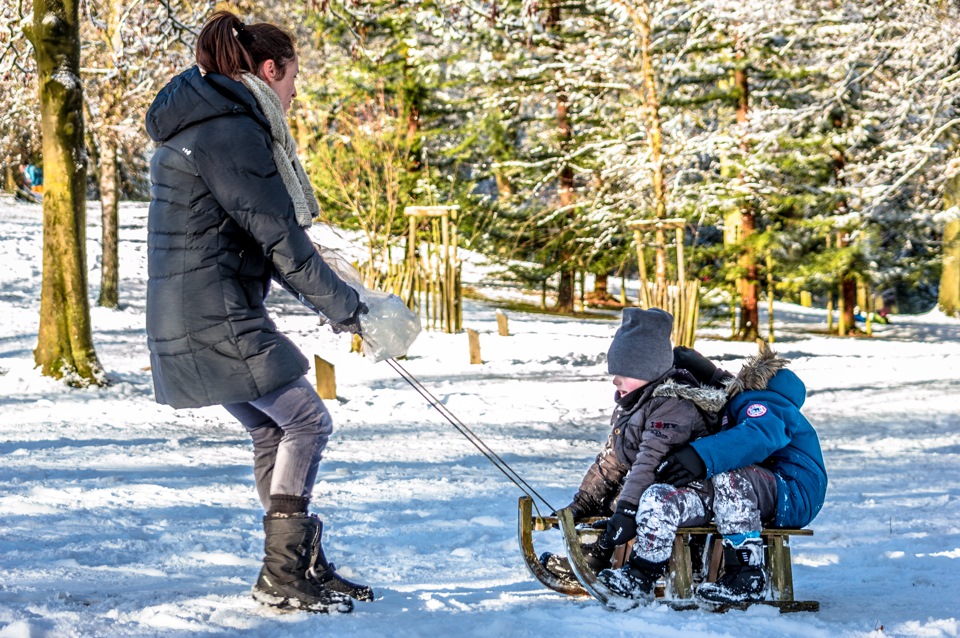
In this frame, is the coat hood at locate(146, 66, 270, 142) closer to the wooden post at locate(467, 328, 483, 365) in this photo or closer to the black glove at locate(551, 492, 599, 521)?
the black glove at locate(551, 492, 599, 521)

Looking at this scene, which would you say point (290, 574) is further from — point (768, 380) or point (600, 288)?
point (600, 288)

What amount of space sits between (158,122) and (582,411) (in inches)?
306

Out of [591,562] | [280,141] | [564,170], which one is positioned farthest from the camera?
[564,170]

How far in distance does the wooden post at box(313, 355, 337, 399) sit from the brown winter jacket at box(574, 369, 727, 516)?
20.1 feet

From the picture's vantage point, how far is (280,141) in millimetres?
3357

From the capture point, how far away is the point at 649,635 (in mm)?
3088

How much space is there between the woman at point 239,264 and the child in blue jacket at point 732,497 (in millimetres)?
1075

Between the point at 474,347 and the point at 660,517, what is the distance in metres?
10.4

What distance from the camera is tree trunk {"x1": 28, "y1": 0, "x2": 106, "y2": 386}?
9.88 meters

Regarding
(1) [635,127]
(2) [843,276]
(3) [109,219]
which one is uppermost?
(1) [635,127]

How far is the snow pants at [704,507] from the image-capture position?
3.56 metres

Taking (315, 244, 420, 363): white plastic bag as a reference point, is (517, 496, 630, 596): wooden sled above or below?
below

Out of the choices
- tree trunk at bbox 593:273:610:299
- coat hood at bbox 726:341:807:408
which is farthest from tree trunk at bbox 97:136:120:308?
coat hood at bbox 726:341:807:408

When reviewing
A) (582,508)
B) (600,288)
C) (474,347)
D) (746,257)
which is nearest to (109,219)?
(474,347)
